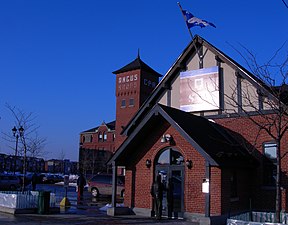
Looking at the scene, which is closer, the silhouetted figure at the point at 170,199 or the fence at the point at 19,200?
the silhouetted figure at the point at 170,199

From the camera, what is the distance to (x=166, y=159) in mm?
17953

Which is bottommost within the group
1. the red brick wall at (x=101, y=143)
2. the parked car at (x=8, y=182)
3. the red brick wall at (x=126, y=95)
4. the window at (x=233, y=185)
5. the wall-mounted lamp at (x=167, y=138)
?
the parked car at (x=8, y=182)

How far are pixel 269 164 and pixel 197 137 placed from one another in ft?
13.8

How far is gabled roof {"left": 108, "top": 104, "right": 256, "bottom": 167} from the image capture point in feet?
52.5

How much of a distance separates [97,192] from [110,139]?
58.7m

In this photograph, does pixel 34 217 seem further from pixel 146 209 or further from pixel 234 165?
pixel 234 165

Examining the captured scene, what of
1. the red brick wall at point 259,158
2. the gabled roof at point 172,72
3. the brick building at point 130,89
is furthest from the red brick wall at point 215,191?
the brick building at point 130,89

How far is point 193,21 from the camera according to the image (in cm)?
2095

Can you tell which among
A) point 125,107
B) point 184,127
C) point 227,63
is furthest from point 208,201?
point 125,107

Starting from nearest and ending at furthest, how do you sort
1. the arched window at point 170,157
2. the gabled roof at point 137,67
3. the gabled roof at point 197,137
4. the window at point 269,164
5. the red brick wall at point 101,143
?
1. the gabled roof at point 197,137
2. the arched window at point 170,157
3. the window at point 269,164
4. the gabled roof at point 137,67
5. the red brick wall at point 101,143

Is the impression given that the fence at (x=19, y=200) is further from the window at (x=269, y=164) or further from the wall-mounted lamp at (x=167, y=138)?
the window at (x=269, y=164)

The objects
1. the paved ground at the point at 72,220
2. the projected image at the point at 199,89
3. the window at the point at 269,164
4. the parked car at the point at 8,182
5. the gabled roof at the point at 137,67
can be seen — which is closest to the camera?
the paved ground at the point at 72,220

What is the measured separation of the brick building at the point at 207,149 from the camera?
53.3 feet

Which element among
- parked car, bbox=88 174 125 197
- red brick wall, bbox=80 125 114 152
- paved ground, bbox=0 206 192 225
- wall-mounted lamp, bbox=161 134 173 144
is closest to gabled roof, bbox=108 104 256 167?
wall-mounted lamp, bbox=161 134 173 144
